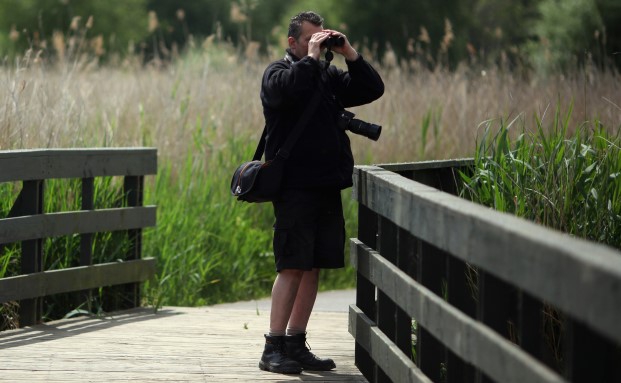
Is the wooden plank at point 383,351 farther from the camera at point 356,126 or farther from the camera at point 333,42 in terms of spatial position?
the camera at point 333,42

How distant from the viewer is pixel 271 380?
5547 mm

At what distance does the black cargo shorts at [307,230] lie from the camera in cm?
554

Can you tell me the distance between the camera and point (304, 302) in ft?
19.0

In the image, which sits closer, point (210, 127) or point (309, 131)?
point (309, 131)

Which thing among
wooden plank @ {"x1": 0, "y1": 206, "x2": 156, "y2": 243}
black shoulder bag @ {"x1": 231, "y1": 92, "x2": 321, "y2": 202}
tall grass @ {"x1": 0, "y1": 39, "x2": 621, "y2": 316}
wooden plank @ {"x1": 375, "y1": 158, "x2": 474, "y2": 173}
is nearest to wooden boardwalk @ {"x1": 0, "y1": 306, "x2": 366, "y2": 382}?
wooden plank @ {"x1": 0, "y1": 206, "x2": 156, "y2": 243}

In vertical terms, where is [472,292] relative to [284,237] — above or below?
below

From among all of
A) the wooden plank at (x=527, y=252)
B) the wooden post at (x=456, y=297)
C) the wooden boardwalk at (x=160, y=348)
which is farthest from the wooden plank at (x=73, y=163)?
the wooden post at (x=456, y=297)

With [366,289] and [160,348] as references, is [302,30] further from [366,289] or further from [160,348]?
[160,348]

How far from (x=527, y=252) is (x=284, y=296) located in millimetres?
2909

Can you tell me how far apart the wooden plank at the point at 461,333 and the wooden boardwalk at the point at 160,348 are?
38.9 inches

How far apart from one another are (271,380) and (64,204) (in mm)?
2785

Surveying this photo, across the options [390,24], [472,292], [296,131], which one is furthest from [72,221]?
[390,24]

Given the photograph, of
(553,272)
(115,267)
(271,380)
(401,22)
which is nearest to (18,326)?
(115,267)

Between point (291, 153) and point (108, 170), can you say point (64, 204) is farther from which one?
point (291, 153)
